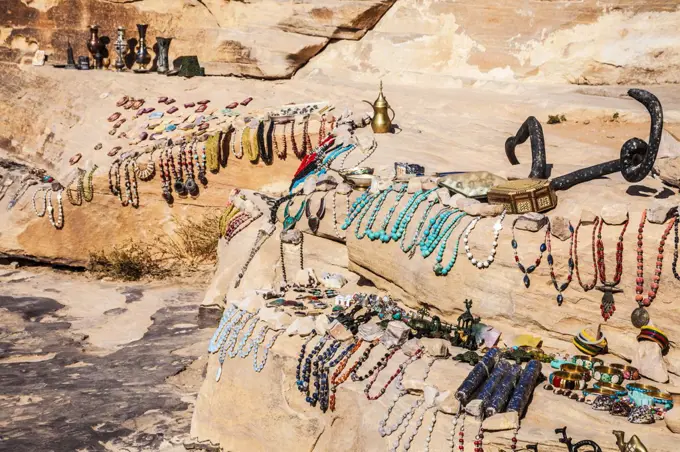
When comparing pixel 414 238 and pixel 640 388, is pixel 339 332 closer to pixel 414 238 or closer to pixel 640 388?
pixel 414 238

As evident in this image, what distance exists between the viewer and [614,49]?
1340cm

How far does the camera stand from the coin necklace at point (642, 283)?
703 centimetres

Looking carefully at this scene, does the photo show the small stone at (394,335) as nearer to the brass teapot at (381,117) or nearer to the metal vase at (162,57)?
the brass teapot at (381,117)

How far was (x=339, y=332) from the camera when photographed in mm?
7738

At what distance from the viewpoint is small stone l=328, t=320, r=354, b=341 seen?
25.2 ft

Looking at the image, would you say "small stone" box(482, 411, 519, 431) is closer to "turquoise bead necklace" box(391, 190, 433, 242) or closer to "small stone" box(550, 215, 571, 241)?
"small stone" box(550, 215, 571, 241)

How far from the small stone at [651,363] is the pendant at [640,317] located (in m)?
0.16

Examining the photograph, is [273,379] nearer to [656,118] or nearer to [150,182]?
[656,118]

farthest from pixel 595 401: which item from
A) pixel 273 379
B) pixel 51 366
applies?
pixel 51 366

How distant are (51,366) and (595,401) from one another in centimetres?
532

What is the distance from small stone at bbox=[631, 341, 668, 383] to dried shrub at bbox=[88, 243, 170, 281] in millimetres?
6732

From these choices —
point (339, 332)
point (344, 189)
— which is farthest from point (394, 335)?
point (344, 189)

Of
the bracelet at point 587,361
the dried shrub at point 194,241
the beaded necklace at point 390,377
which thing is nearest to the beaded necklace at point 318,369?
the beaded necklace at point 390,377

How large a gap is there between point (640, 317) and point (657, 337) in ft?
0.75
